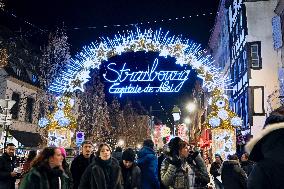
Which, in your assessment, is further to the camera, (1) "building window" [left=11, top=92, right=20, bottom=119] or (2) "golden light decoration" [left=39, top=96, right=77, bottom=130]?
(1) "building window" [left=11, top=92, right=20, bottom=119]

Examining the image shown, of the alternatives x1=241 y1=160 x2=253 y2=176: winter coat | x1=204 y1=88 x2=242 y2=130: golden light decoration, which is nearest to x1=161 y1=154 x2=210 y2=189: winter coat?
x1=241 y1=160 x2=253 y2=176: winter coat

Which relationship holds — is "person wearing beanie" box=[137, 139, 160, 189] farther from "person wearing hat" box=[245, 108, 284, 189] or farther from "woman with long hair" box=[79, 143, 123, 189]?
"person wearing hat" box=[245, 108, 284, 189]

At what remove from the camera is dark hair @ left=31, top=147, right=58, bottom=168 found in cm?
550

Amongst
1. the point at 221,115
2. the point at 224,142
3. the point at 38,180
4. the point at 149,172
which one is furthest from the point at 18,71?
the point at 38,180

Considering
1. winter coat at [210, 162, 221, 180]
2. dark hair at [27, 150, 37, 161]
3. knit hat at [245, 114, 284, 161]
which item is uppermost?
knit hat at [245, 114, 284, 161]

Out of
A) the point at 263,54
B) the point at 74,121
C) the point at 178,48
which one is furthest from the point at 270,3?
the point at 74,121

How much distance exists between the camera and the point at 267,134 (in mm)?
2520

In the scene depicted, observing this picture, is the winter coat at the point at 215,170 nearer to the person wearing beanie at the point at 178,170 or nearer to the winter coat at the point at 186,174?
the winter coat at the point at 186,174

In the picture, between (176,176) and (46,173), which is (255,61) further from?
(46,173)

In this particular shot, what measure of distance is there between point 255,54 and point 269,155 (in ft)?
88.9

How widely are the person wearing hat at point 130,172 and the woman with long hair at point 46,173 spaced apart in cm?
206

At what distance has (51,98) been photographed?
3425 centimetres

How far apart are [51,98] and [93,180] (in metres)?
28.6

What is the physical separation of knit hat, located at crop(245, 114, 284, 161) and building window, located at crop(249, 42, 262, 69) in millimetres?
26452
